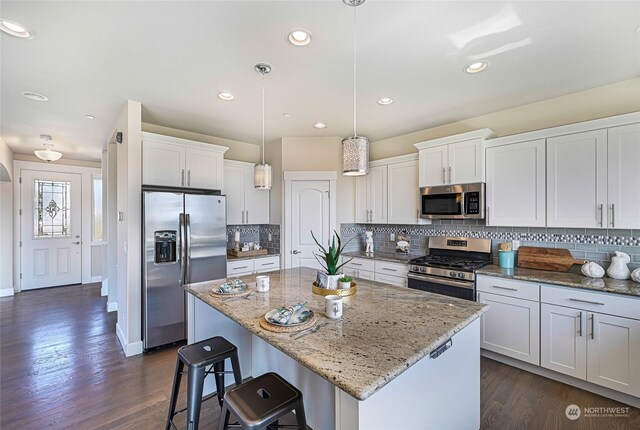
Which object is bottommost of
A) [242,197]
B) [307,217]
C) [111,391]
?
[111,391]

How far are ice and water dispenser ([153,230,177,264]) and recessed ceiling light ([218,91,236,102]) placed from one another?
1542mm

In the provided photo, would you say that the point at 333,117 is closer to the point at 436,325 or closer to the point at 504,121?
the point at 504,121

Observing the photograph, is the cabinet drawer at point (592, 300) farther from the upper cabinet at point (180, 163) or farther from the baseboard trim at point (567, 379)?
the upper cabinet at point (180, 163)

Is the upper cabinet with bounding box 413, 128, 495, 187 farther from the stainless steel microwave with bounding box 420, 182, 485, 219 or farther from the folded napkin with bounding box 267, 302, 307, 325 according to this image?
the folded napkin with bounding box 267, 302, 307, 325

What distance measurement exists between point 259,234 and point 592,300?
4.14m

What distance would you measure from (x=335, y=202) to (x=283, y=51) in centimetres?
246

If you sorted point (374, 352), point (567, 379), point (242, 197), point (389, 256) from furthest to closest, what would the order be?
point (242, 197) < point (389, 256) < point (567, 379) < point (374, 352)

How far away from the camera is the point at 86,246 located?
6230mm

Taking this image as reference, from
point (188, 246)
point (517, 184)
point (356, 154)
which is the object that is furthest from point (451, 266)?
point (188, 246)

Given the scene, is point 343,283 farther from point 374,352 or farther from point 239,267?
point 239,267

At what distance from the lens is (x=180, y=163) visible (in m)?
3.50

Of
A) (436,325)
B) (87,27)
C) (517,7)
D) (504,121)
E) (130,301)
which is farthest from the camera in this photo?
(504,121)

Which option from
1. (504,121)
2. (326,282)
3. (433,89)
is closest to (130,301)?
(326,282)

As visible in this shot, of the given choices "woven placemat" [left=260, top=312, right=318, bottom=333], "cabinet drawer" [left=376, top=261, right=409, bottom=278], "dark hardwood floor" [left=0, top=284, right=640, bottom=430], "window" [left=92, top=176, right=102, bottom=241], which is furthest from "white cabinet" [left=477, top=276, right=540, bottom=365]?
"window" [left=92, top=176, right=102, bottom=241]
